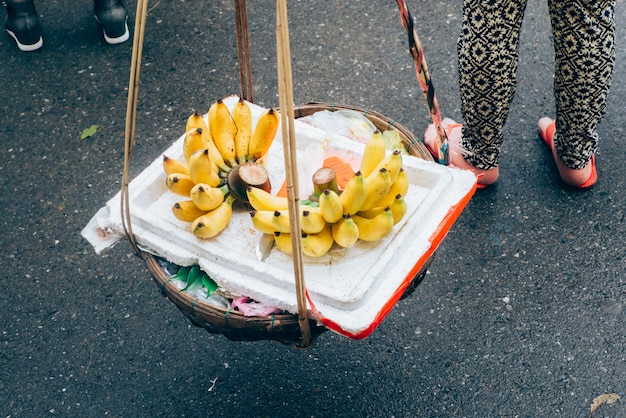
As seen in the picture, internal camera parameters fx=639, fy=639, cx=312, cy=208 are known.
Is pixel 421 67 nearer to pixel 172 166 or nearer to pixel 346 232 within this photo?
pixel 346 232

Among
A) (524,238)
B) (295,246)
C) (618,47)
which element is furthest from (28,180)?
(618,47)

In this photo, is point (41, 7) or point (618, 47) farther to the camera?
point (41, 7)

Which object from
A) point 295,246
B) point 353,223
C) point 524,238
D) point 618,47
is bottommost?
point 524,238

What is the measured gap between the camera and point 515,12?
6.70ft

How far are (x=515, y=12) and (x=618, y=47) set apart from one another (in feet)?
4.73

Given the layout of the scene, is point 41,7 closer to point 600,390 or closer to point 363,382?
point 363,382

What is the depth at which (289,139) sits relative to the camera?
125cm

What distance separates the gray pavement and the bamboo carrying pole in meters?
0.74

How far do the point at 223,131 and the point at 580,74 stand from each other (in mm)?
1244

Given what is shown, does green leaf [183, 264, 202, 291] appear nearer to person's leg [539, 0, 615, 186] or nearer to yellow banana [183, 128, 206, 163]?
yellow banana [183, 128, 206, 163]

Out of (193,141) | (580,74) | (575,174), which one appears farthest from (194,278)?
(575,174)

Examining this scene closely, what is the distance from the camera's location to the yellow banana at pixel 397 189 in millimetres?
1660

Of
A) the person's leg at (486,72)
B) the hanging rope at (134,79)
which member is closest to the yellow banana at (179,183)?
the hanging rope at (134,79)

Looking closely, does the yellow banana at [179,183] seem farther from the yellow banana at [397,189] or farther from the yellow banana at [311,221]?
the yellow banana at [397,189]
